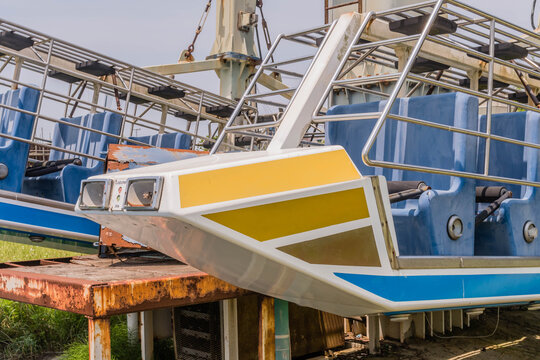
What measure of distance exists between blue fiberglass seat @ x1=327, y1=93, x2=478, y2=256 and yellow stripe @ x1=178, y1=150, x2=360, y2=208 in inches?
35.6

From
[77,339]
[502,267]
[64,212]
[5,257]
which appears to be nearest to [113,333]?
[77,339]

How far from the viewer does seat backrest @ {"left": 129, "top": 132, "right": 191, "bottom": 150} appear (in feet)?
27.3

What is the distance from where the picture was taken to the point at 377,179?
3.41m

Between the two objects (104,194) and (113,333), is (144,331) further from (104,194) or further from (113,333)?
(104,194)

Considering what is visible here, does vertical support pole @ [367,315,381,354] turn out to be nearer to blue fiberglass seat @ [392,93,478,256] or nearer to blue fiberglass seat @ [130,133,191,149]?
blue fiberglass seat @ [392,93,478,256]

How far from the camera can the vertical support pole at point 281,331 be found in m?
3.87

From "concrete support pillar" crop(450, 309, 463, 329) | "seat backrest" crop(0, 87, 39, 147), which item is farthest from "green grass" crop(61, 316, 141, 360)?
A: "concrete support pillar" crop(450, 309, 463, 329)

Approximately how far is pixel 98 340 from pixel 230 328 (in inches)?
38.4

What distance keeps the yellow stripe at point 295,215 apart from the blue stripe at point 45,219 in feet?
13.4

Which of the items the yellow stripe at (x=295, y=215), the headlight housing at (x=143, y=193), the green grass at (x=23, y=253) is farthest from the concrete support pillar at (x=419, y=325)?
the green grass at (x=23, y=253)

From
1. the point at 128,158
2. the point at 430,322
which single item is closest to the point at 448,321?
the point at 430,322

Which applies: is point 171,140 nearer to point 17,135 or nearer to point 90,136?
point 90,136

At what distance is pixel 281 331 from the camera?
3.90 meters

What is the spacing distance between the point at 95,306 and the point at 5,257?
234 inches
